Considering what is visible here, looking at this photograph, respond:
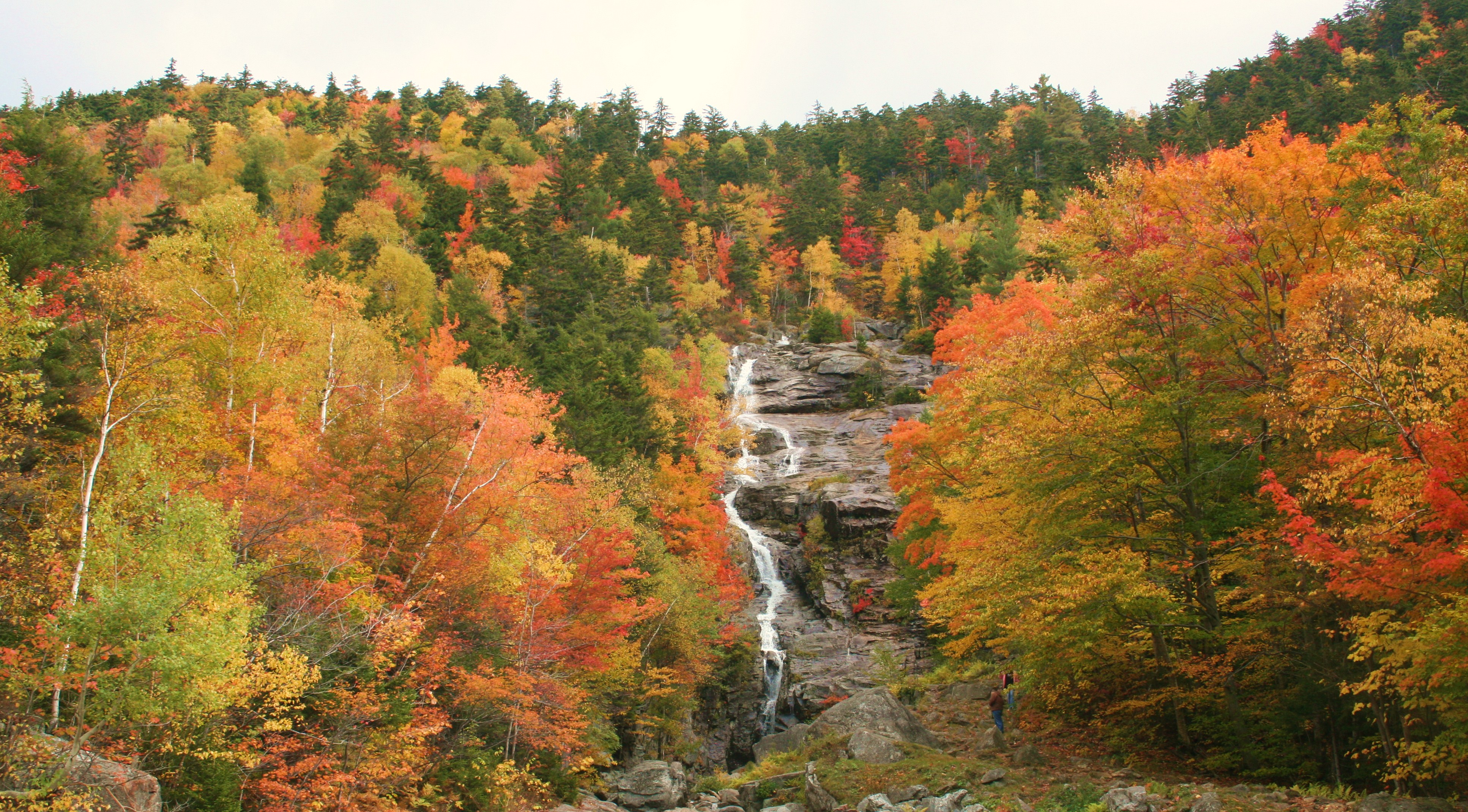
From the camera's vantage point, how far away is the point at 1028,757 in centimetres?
1648

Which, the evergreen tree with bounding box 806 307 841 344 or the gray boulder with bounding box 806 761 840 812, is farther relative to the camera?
the evergreen tree with bounding box 806 307 841 344

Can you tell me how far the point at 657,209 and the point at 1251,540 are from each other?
190 feet

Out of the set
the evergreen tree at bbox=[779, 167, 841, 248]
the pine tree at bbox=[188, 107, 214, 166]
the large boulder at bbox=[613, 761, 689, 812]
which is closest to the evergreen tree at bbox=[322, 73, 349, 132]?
the pine tree at bbox=[188, 107, 214, 166]

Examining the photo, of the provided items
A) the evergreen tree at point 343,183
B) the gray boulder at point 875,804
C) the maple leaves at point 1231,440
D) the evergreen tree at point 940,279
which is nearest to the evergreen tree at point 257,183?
the evergreen tree at point 343,183

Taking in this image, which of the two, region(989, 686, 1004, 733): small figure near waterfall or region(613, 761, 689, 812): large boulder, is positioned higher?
region(989, 686, 1004, 733): small figure near waterfall

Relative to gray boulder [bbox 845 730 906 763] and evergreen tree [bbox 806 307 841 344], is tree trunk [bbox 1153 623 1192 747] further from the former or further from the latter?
evergreen tree [bbox 806 307 841 344]

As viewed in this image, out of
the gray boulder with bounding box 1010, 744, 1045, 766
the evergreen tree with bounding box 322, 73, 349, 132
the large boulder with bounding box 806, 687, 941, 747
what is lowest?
the large boulder with bounding box 806, 687, 941, 747

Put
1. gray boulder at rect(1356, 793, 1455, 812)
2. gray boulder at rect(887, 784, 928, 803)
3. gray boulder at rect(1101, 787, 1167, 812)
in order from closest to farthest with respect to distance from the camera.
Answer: gray boulder at rect(1356, 793, 1455, 812)
gray boulder at rect(1101, 787, 1167, 812)
gray boulder at rect(887, 784, 928, 803)

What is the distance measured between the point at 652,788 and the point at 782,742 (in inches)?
203

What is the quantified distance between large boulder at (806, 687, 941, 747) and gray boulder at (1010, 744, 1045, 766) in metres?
2.63

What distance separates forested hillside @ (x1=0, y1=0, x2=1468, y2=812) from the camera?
11.1 m

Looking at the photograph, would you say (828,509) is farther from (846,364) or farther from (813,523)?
(846,364)

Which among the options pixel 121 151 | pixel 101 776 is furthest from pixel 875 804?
pixel 121 151

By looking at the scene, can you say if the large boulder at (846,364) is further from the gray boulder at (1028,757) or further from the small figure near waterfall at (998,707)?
the gray boulder at (1028,757)
